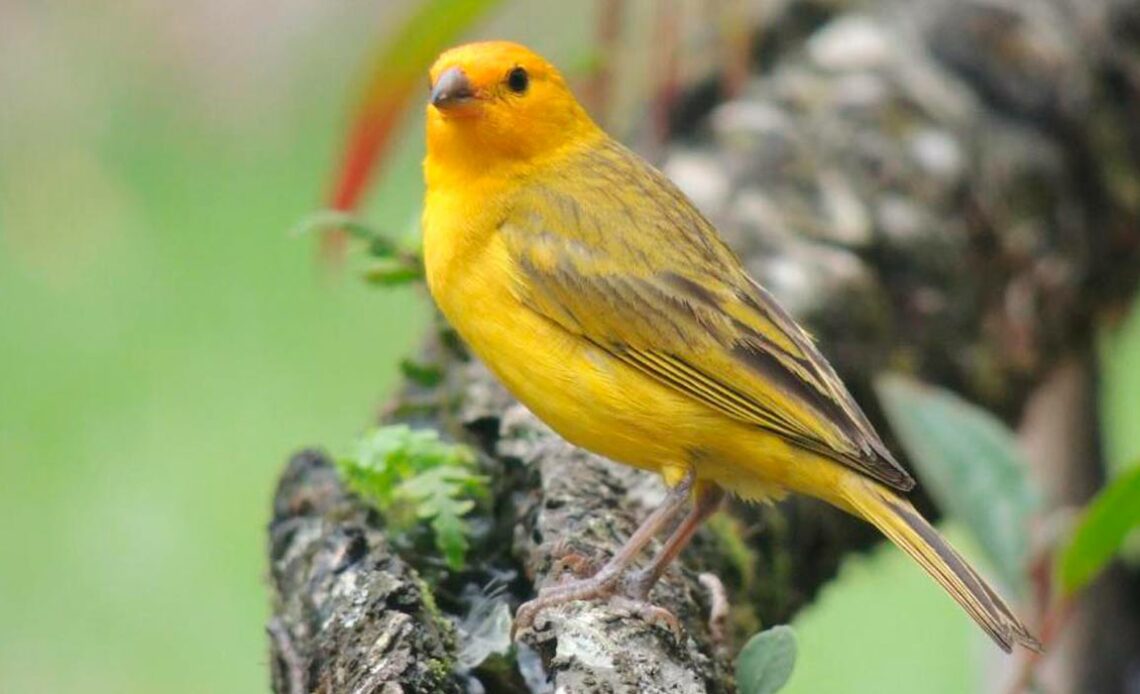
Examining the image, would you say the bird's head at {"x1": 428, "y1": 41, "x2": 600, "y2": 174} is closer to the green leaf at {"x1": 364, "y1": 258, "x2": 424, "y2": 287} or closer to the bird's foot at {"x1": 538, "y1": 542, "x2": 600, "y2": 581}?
the green leaf at {"x1": 364, "y1": 258, "x2": 424, "y2": 287}

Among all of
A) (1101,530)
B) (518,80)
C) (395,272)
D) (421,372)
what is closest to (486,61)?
(518,80)

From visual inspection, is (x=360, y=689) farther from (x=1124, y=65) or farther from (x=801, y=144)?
(x=1124, y=65)

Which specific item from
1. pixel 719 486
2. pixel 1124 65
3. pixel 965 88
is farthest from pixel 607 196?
A: pixel 1124 65

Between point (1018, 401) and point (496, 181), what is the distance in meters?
1.18

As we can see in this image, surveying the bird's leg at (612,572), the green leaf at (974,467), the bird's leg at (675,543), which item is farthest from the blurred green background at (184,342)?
the bird's leg at (612,572)

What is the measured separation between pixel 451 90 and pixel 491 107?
0.11m

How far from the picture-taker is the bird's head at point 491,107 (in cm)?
356

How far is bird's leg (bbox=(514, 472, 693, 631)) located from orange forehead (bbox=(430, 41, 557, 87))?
87 centimetres

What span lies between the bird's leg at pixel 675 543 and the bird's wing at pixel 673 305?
6.4 inches

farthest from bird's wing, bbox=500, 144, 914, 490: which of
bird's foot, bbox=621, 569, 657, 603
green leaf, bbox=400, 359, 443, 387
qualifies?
bird's foot, bbox=621, 569, 657, 603

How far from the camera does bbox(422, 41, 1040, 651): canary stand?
3.12 metres

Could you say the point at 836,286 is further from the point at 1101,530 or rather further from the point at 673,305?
the point at 1101,530

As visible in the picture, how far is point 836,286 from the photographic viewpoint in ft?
12.1

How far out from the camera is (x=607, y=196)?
3.57 meters
